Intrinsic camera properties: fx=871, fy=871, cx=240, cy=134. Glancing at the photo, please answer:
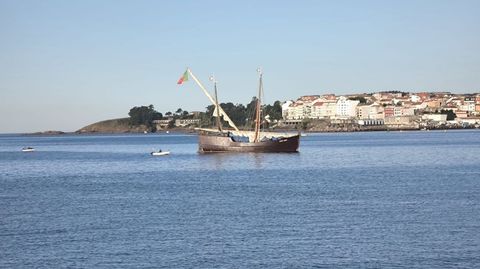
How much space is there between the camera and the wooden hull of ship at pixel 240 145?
3514 inches

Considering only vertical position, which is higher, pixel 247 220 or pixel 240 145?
pixel 240 145

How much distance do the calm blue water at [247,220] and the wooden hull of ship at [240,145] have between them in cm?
2745

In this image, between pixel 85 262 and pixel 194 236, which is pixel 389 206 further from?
pixel 85 262

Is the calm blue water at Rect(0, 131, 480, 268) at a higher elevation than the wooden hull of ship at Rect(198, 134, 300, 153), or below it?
below

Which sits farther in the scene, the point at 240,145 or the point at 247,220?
the point at 240,145

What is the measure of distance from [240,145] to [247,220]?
54.6 meters

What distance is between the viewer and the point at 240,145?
292 ft

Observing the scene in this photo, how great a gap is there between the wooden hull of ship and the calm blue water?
90.1 ft

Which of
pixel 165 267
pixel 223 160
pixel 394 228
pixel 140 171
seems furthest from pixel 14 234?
pixel 223 160

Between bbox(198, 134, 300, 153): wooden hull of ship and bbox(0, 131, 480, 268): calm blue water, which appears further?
bbox(198, 134, 300, 153): wooden hull of ship

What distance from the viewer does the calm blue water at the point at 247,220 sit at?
26797 millimetres

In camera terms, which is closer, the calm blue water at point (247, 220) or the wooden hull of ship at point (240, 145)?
the calm blue water at point (247, 220)

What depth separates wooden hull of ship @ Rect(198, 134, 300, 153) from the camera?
293 ft

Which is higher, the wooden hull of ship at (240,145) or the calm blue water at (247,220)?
the wooden hull of ship at (240,145)
